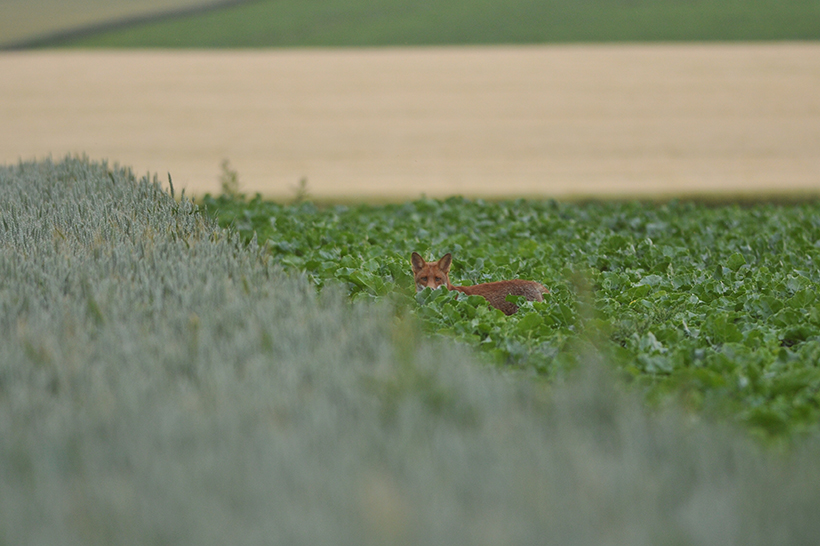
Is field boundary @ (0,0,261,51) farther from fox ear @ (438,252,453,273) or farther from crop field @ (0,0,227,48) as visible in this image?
fox ear @ (438,252,453,273)

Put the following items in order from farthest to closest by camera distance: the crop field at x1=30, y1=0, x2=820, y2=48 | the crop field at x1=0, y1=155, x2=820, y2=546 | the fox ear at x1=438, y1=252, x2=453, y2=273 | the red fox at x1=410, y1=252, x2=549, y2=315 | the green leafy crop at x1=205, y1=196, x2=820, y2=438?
the crop field at x1=30, y1=0, x2=820, y2=48
the fox ear at x1=438, y1=252, x2=453, y2=273
the red fox at x1=410, y1=252, x2=549, y2=315
the green leafy crop at x1=205, y1=196, x2=820, y2=438
the crop field at x1=0, y1=155, x2=820, y2=546

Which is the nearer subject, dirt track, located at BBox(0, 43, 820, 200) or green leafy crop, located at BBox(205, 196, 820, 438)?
green leafy crop, located at BBox(205, 196, 820, 438)

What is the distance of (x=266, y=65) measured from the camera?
22.5m

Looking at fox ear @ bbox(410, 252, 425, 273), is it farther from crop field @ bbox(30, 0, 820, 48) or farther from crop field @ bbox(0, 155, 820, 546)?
crop field @ bbox(30, 0, 820, 48)

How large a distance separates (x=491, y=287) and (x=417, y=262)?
2.11 feet

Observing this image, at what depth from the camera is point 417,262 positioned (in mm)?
6191

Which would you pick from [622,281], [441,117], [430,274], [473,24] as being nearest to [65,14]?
[473,24]

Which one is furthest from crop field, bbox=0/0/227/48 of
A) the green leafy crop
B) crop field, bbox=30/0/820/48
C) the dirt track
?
the green leafy crop

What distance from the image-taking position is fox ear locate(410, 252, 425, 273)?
6136 mm

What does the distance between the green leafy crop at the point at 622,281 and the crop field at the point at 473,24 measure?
52.1 ft

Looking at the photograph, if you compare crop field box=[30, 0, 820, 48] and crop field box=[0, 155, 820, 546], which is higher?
crop field box=[30, 0, 820, 48]

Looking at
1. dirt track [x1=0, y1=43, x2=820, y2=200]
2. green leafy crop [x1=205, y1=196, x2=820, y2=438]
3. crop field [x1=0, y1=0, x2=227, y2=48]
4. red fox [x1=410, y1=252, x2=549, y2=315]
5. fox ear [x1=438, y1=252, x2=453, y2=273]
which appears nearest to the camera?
green leafy crop [x1=205, y1=196, x2=820, y2=438]

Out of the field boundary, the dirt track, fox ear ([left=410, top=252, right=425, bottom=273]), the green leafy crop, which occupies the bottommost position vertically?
the green leafy crop

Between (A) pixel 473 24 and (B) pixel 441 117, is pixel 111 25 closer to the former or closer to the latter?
(A) pixel 473 24
